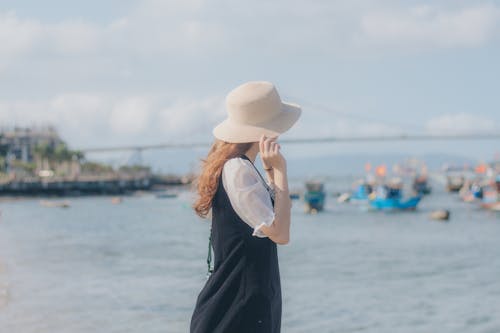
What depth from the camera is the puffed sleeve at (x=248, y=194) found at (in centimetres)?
302

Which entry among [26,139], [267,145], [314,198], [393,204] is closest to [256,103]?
[267,145]

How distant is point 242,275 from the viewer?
3092 mm

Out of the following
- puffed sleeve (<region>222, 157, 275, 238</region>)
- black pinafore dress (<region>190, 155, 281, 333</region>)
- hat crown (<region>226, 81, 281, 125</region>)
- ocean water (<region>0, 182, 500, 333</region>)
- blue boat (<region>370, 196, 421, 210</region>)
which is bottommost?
blue boat (<region>370, 196, 421, 210</region>)

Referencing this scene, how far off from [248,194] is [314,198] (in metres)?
55.4

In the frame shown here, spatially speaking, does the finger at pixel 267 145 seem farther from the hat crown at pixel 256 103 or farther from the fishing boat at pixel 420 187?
the fishing boat at pixel 420 187

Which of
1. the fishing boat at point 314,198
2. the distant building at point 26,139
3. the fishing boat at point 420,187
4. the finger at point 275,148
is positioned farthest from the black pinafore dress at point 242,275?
the distant building at point 26,139

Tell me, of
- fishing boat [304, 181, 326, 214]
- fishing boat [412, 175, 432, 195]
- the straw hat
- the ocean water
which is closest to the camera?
the straw hat

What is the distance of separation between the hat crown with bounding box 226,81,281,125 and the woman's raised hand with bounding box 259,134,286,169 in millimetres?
81

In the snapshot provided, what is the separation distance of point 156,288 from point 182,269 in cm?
454

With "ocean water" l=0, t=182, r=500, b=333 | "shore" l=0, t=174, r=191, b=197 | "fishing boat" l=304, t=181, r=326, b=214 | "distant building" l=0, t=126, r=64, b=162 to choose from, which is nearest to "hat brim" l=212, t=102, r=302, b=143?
"ocean water" l=0, t=182, r=500, b=333

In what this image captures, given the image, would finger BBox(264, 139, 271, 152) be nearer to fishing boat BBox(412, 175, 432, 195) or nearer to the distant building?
fishing boat BBox(412, 175, 432, 195)

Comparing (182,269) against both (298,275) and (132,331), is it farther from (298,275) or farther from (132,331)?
(132,331)

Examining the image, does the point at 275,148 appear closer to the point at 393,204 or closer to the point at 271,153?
the point at 271,153

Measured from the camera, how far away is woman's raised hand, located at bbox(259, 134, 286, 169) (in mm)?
3088
